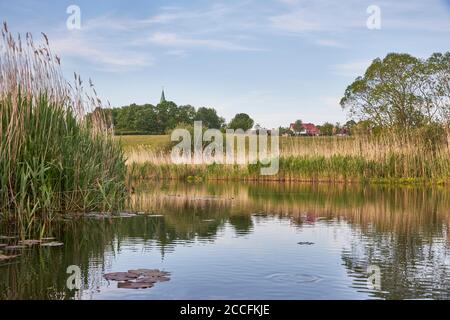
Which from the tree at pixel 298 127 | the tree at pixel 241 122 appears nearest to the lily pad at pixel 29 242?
the tree at pixel 241 122

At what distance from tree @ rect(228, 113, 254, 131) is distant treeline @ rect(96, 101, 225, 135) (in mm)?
2867

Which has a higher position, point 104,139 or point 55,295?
point 104,139

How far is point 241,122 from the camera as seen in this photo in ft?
232

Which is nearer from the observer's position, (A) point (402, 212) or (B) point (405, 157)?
(A) point (402, 212)

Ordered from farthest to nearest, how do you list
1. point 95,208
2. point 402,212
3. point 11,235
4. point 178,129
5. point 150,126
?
point 150,126 → point 178,129 → point 402,212 → point 95,208 → point 11,235

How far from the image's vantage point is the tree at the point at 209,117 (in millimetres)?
82675

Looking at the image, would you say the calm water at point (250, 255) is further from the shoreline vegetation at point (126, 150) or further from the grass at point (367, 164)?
the grass at point (367, 164)

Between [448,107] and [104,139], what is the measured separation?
20965 millimetres

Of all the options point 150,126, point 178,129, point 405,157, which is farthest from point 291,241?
point 150,126

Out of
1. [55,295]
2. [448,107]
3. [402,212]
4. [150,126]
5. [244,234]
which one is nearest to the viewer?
[55,295]

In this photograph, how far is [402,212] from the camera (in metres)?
11.2

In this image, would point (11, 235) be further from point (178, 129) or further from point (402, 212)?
point (178, 129)

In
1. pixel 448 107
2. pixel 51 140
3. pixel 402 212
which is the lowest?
pixel 402 212

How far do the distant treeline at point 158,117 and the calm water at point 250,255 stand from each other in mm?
66582
